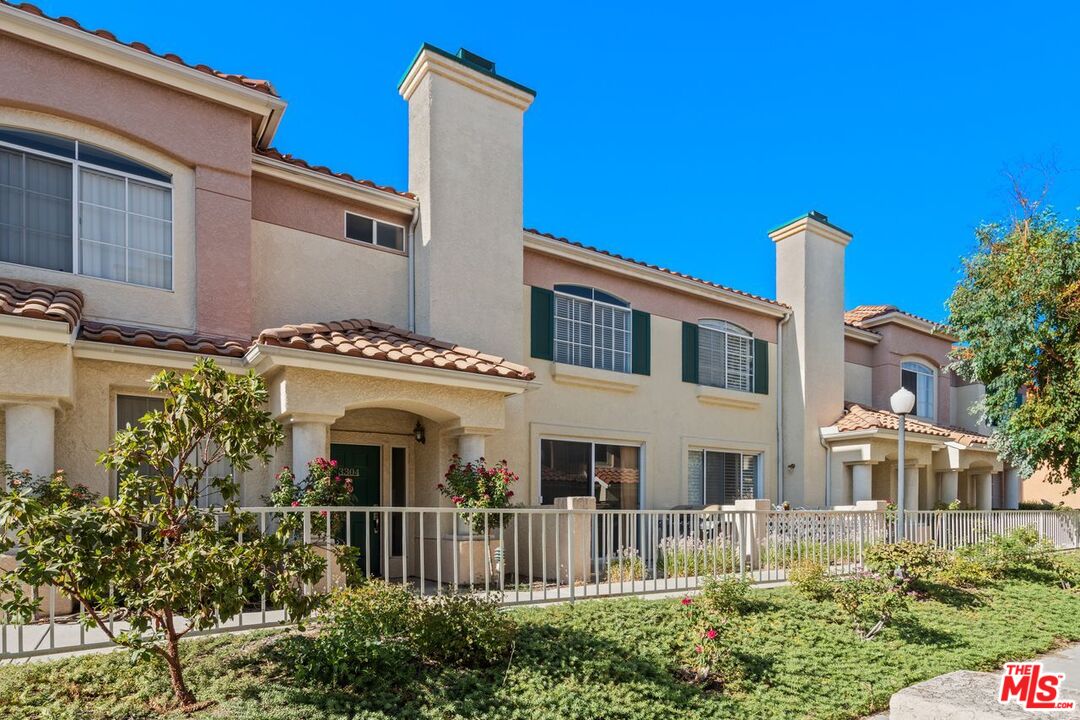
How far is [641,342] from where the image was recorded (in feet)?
49.8

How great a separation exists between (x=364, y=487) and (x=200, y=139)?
552 cm

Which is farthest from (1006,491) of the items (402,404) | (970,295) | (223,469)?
(223,469)

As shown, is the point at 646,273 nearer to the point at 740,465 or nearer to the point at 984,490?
the point at 740,465

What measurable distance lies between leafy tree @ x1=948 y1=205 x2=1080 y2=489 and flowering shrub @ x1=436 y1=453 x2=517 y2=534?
11962 mm

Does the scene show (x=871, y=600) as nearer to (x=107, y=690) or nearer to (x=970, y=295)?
(x=107, y=690)

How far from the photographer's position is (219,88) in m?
10.1

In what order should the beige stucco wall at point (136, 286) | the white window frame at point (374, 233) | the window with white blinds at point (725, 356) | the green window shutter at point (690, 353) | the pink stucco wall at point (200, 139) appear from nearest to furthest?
1. the beige stucco wall at point (136, 286)
2. the pink stucco wall at point (200, 139)
3. the white window frame at point (374, 233)
4. the green window shutter at point (690, 353)
5. the window with white blinds at point (725, 356)

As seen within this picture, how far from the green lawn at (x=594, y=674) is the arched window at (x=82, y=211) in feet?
17.9

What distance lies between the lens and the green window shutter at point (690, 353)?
15.9m

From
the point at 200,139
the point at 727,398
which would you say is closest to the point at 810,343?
the point at 727,398

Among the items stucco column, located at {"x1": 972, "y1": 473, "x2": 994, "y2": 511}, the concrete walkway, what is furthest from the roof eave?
the concrete walkway

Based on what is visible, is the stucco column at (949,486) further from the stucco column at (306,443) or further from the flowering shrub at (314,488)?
the stucco column at (306,443)

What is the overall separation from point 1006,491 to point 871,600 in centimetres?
1786

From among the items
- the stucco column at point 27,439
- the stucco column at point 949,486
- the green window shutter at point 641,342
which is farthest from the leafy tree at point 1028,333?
the stucco column at point 27,439
